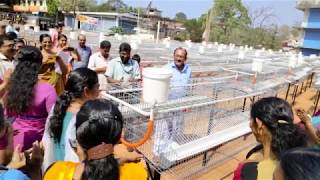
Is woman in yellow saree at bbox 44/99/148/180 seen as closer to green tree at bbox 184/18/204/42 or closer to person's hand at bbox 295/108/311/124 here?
person's hand at bbox 295/108/311/124

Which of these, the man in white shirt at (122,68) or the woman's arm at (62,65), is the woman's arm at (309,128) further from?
the woman's arm at (62,65)

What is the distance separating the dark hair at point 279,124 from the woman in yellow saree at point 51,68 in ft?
7.50

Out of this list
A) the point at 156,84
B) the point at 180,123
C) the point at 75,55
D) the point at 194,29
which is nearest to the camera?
the point at 156,84

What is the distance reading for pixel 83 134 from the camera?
4.95ft

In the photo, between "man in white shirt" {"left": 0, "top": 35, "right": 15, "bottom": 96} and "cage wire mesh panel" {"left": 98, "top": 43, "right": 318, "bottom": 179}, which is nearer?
"cage wire mesh panel" {"left": 98, "top": 43, "right": 318, "bottom": 179}

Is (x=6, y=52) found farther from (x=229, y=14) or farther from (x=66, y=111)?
(x=229, y=14)

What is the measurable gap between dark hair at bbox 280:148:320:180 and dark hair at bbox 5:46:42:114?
1993mm

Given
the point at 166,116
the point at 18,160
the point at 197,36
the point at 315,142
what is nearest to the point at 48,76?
the point at 166,116

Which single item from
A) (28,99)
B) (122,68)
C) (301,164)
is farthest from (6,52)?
(301,164)

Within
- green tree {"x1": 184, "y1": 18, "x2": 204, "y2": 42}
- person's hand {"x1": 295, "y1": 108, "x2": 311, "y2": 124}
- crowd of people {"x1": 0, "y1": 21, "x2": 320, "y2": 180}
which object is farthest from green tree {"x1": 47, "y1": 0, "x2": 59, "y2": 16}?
person's hand {"x1": 295, "y1": 108, "x2": 311, "y2": 124}

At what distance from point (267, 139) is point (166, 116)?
1362 mm

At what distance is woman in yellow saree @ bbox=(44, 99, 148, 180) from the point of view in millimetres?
1458

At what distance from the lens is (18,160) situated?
212 cm

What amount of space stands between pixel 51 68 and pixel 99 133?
2390 millimetres
